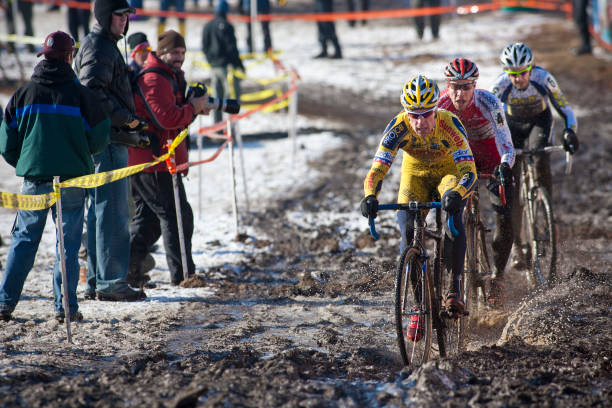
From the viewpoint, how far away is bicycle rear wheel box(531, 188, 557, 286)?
736cm

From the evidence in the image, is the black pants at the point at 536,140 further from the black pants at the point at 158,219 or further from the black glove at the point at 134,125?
the black glove at the point at 134,125

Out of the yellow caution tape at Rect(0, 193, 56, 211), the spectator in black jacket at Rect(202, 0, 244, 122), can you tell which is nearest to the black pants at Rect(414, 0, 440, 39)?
the spectator in black jacket at Rect(202, 0, 244, 122)

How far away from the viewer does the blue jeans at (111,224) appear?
6.33m

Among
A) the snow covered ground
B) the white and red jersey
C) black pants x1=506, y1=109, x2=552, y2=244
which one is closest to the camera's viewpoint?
the white and red jersey

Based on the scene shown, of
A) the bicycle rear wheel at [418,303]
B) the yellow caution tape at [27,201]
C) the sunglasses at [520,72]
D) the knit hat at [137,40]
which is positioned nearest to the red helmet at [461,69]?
the sunglasses at [520,72]

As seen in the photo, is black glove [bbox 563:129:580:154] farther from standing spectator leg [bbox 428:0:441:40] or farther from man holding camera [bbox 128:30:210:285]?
standing spectator leg [bbox 428:0:441:40]

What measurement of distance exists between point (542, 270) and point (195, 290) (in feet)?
11.7

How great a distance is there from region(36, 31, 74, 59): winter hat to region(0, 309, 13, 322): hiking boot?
198cm

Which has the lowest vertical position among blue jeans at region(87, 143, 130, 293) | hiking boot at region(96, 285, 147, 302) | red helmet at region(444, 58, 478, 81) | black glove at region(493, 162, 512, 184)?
hiking boot at region(96, 285, 147, 302)

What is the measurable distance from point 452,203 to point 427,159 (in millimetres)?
746

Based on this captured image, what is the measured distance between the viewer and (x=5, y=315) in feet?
18.4

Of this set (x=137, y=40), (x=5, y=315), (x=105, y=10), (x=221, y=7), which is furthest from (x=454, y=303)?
(x=221, y=7)

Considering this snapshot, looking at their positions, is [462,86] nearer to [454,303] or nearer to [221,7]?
[454,303]

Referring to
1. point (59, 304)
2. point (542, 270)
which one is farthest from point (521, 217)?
point (59, 304)
